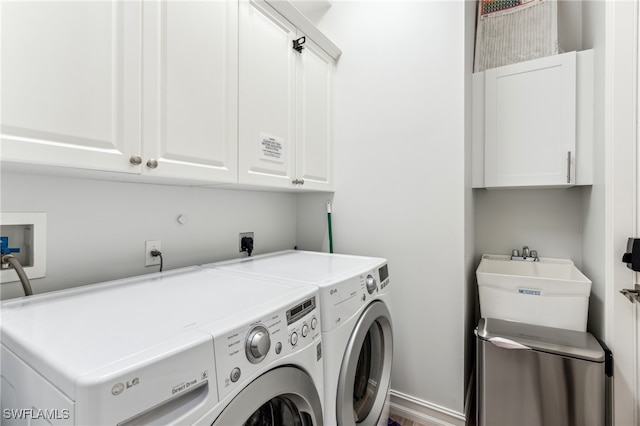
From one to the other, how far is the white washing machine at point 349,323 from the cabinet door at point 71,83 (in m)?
0.70

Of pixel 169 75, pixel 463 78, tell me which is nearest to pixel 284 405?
pixel 169 75

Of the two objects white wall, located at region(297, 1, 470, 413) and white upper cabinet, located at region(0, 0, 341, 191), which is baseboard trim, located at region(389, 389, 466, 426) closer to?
white wall, located at region(297, 1, 470, 413)

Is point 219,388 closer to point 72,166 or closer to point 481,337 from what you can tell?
point 72,166

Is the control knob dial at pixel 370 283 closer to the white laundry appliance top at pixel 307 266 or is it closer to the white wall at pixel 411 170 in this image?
the white laundry appliance top at pixel 307 266

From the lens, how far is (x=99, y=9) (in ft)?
2.88

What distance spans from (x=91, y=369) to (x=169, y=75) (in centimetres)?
96

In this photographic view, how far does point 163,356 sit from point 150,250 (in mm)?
898

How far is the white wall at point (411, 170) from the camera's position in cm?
163

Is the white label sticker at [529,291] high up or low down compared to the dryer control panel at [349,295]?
down

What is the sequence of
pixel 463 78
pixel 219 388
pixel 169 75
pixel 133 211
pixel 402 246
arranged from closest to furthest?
pixel 219 388
pixel 169 75
pixel 133 211
pixel 463 78
pixel 402 246

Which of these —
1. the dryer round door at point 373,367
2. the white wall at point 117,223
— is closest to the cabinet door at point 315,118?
the white wall at point 117,223

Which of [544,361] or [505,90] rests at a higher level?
[505,90]

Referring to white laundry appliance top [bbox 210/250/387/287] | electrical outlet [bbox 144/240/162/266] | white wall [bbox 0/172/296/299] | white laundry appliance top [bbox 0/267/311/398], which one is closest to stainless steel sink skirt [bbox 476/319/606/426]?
white laundry appliance top [bbox 210/250/387/287]

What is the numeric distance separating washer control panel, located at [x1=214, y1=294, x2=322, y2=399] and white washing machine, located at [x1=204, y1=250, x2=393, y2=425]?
0.43ft
